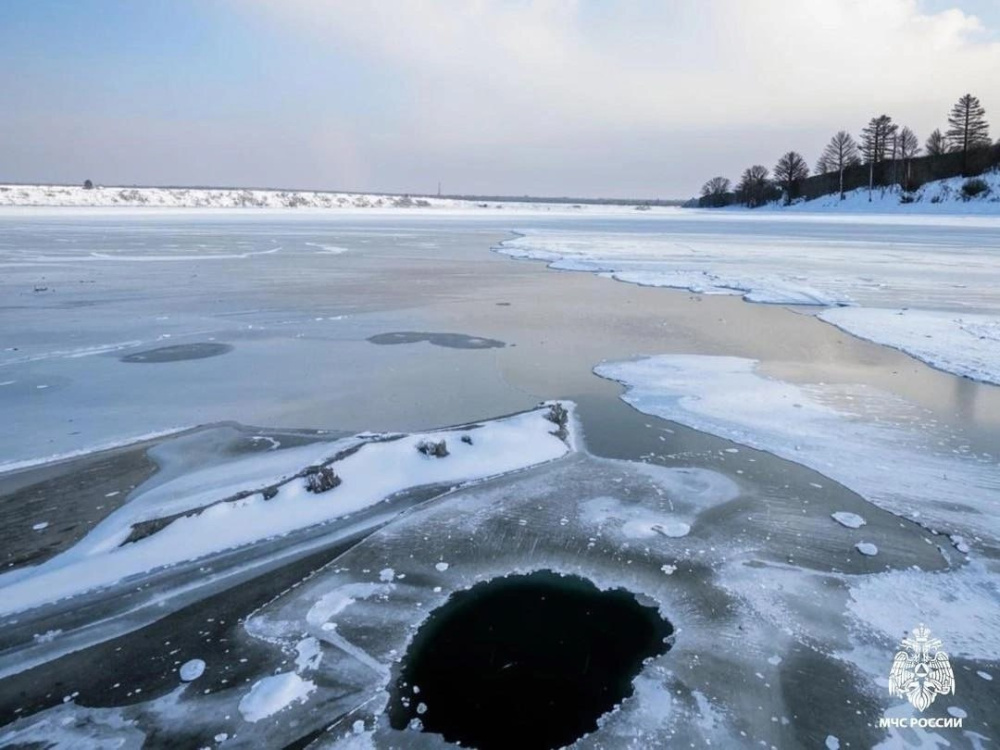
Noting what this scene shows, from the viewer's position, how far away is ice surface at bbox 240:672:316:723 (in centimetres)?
228

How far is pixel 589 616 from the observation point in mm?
2809

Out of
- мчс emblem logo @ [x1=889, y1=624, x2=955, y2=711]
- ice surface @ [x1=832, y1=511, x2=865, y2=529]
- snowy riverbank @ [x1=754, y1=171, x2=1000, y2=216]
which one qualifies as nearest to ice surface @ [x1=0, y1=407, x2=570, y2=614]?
ice surface @ [x1=832, y1=511, x2=865, y2=529]

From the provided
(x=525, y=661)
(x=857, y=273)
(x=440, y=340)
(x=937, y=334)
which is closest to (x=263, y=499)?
(x=525, y=661)

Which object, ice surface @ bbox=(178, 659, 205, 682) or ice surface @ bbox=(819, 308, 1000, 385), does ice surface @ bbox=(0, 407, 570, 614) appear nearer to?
ice surface @ bbox=(178, 659, 205, 682)

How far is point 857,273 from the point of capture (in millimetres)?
14188

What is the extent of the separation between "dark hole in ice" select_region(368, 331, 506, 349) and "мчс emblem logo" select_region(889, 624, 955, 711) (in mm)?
5464

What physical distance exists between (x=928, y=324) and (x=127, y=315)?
38.4 ft

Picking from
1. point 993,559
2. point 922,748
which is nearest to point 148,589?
point 922,748

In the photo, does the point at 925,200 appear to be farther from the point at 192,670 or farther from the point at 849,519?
the point at 192,670

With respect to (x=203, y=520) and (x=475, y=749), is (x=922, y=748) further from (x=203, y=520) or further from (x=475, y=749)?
(x=203, y=520)

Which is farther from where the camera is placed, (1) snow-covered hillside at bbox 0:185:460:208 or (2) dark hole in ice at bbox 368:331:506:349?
(1) snow-covered hillside at bbox 0:185:460:208

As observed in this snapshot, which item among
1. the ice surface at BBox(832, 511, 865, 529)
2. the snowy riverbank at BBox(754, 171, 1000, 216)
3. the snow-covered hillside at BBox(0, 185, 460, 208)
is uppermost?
the snow-covered hillside at BBox(0, 185, 460, 208)

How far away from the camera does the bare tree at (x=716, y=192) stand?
240ft

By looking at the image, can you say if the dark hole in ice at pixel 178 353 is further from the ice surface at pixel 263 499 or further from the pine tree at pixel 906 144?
the pine tree at pixel 906 144
